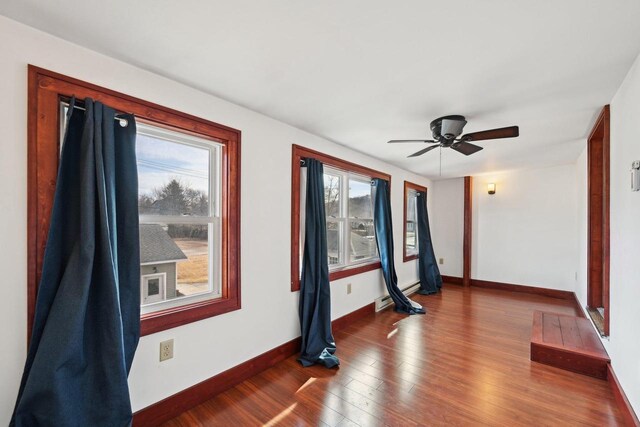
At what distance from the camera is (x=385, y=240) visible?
4.11m

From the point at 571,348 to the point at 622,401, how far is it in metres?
0.63

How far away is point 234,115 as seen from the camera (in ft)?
7.54

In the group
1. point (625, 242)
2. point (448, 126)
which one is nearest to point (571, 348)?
point (625, 242)

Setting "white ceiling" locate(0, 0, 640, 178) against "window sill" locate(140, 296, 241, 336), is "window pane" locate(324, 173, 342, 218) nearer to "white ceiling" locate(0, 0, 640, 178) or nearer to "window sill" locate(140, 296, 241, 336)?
"white ceiling" locate(0, 0, 640, 178)

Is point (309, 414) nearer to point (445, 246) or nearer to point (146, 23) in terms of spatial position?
point (146, 23)

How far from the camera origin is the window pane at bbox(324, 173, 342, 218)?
139 inches

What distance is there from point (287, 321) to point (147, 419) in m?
1.23

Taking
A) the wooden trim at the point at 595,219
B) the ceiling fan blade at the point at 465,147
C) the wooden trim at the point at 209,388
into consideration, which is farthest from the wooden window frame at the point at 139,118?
the wooden trim at the point at 595,219

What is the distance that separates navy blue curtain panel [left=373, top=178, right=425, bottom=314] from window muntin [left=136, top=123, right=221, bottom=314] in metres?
2.48

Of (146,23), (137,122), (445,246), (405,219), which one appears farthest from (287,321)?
(445,246)

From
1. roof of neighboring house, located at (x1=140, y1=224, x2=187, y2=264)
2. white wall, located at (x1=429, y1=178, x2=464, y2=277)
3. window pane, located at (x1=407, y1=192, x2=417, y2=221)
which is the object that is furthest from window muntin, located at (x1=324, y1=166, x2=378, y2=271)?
white wall, located at (x1=429, y1=178, x2=464, y2=277)

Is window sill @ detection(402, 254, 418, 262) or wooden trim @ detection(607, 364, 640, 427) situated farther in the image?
window sill @ detection(402, 254, 418, 262)

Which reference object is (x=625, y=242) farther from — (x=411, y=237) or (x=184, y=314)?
(x=411, y=237)

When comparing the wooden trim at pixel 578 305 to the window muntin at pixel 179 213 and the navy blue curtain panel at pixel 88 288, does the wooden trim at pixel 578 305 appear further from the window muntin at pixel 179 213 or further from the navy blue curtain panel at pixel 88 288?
the navy blue curtain panel at pixel 88 288
